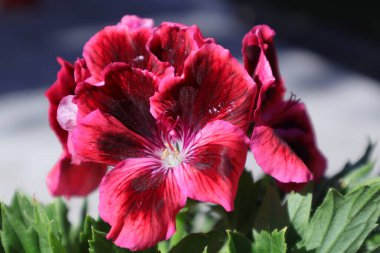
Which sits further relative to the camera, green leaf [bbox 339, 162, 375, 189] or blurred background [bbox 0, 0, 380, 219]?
blurred background [bbox 0, 0, 380, 219]

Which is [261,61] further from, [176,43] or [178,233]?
[178,233]

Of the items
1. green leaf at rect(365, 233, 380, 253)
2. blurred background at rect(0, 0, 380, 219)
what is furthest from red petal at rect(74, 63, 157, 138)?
blurred background at rect(0, 0, 380, 219)

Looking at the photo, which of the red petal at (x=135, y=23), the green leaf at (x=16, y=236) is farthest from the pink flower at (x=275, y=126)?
the green leaf at (x=16, y=236)

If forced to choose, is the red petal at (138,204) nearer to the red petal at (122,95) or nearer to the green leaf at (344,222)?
the red petal at (122,95)

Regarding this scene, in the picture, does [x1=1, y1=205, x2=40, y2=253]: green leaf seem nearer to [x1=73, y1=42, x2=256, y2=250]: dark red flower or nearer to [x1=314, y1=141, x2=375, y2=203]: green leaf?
[x1=73, y1=42, x2=256, y2=250]: dark red flower

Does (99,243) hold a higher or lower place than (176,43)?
lower

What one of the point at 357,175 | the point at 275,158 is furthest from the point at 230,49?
Result: the point at 275,158

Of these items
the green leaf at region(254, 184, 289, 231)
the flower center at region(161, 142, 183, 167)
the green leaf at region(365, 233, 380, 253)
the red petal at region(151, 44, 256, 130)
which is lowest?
the green leaf at region(365, 233, 380, 253)
